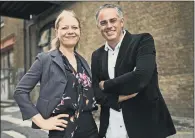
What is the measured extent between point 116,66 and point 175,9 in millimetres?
5585

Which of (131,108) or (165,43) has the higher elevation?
(165,43)

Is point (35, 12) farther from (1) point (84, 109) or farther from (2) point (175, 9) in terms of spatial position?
(1) point (84, 109)

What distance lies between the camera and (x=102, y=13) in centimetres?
201

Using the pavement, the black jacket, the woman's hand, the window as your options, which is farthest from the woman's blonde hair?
the window

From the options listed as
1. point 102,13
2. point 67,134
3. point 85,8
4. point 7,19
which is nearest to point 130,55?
point 102,13

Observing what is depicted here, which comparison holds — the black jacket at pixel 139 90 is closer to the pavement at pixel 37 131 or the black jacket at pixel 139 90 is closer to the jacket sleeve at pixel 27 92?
the jacket sleeve at pixel 27 92

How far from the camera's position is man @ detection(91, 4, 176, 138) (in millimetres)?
1894

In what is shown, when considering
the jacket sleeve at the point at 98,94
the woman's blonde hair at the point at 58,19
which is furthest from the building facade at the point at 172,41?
the woman's blonde hair at the point at 58,19

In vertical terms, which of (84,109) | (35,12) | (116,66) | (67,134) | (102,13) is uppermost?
(35,12)

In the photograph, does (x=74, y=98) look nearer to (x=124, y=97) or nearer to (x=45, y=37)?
(x=124, y=97)

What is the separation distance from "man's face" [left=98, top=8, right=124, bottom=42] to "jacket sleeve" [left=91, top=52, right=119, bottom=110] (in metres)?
0.25

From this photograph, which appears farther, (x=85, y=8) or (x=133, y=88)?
(x=85, y=8)

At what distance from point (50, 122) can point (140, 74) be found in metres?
0.67

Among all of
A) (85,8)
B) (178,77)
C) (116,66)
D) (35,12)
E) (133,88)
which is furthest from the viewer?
(35,12)
